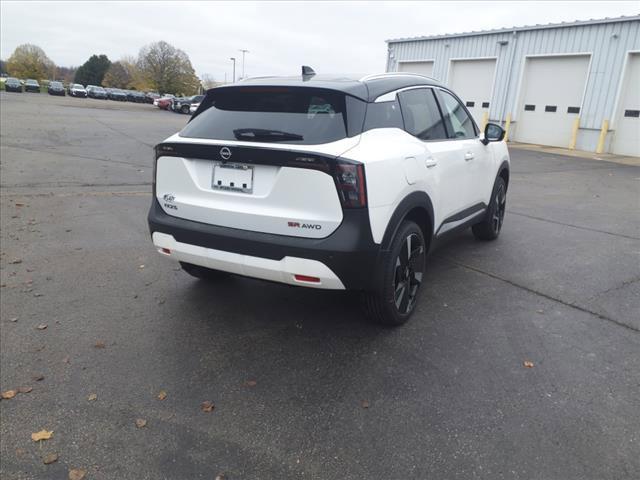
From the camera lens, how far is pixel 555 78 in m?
19.5

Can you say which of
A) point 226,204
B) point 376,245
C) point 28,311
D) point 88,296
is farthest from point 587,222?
point 28,311

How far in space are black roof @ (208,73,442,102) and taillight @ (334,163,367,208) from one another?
616 mm

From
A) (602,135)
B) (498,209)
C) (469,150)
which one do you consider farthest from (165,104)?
(469,150)

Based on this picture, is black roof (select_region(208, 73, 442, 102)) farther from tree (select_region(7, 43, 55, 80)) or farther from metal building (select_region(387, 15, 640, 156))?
tree (select_region(7, 43, 55, 80))

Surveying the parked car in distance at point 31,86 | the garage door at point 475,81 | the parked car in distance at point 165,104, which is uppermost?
the garage door at point 475,81

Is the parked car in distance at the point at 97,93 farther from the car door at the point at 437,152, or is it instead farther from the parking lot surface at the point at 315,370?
the car door at the point at 437,152

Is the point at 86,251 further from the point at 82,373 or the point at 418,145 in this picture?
the point at 418,145

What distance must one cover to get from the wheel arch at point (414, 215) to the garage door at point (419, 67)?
73.1 feet

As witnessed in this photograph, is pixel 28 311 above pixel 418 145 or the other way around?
the other way around

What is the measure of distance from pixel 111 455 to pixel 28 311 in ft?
6.58

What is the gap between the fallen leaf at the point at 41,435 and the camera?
254cm

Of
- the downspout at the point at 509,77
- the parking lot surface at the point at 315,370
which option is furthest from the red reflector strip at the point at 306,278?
the downspout at the point at 509,77

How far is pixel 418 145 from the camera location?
3709 millimetres

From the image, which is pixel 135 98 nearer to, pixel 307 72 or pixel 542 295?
pixel 307 72
